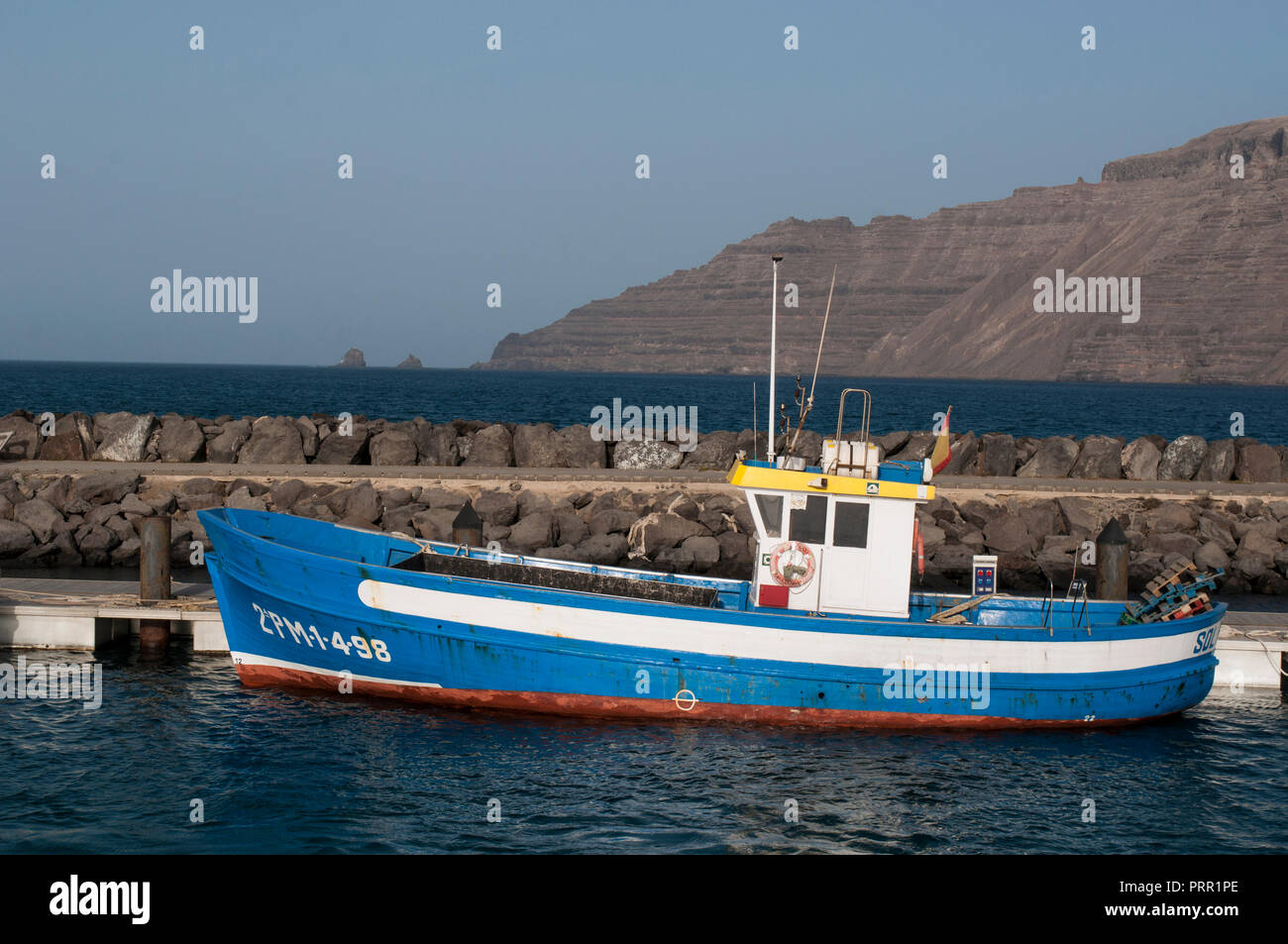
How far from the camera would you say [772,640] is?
16.5 m

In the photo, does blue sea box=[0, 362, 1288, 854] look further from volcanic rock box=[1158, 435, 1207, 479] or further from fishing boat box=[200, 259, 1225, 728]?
volcanic rock box=[1158, 435, 1207, 479]

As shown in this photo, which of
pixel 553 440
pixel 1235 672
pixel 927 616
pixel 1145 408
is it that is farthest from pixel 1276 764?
pixel 1145 408

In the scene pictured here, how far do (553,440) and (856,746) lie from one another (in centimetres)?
1952

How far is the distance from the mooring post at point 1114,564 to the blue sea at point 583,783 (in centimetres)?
295

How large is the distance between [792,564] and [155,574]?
1059cm

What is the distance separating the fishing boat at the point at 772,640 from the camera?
16.5 metres

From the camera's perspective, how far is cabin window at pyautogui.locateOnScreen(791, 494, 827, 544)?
16.9 meters

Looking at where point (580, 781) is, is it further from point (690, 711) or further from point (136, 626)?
point (136, 626)

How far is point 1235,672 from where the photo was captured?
1919cm

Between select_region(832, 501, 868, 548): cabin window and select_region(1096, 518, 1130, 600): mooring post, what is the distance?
5.81 metres
